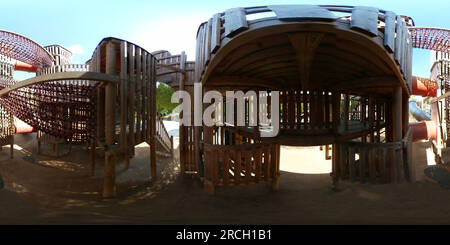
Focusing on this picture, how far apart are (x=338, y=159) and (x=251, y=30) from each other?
390 centimetres

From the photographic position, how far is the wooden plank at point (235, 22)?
109 inches

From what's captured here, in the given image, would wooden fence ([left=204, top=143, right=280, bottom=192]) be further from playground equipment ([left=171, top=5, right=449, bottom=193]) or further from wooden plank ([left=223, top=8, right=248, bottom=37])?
wooden plank ([left=223, top=8, right=248, bottom=37])

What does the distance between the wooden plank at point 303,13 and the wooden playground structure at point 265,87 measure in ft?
0.04

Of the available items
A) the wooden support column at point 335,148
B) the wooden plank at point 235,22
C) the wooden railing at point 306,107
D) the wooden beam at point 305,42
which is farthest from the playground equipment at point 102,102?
the wooden support column at point 335,148

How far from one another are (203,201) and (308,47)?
11.6ft

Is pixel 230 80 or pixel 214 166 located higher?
pixel 230 80

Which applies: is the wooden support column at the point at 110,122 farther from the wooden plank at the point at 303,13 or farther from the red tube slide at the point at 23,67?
the red tube slide at the point at 23,67

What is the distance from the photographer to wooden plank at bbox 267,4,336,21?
2596 millimetres

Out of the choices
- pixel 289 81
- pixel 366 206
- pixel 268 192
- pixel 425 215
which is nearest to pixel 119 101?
pixel 268 192

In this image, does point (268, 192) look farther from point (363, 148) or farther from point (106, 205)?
point (106, 205)

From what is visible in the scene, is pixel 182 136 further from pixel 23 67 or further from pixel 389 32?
pixel 23 67

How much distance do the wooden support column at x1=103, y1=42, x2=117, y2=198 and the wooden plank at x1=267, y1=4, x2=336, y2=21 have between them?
3.51 metres

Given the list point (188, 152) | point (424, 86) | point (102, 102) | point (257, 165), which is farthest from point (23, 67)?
point (424, 86)

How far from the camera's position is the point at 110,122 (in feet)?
13.9
